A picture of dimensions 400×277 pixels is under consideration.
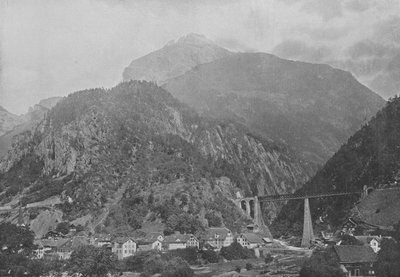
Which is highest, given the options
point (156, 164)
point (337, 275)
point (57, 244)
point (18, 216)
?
point (156, 164)

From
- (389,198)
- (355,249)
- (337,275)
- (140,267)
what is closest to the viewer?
(337,275)

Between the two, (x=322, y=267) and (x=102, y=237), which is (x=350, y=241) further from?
(x=102, y=237)

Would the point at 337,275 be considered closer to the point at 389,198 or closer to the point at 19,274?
the point at 19,274

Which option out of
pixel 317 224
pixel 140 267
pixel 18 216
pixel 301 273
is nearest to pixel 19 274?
pixel 140 267

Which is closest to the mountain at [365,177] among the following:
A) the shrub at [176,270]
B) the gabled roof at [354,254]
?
the gabled roof at [354,254]

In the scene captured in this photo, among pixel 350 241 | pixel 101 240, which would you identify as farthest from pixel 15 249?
pixel 350 241

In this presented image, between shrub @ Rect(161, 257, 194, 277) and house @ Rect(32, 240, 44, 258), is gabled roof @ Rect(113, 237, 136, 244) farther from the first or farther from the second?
shrub @ Rect(161, 257, 194, 277)

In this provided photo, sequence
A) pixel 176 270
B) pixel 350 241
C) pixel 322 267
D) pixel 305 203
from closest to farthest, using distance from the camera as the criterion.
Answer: pixel 322 267
pixel 176 270
pixel 350 241
pixel 305 203
